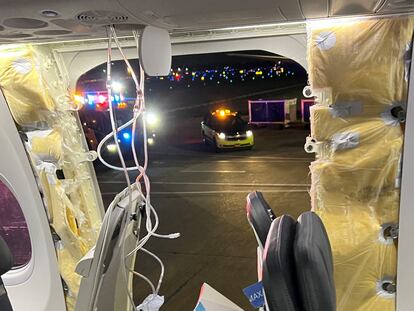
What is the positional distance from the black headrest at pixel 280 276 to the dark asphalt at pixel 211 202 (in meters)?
2.73

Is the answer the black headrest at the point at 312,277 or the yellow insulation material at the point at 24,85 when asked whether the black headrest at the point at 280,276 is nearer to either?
the black headrest at the point at 312,277

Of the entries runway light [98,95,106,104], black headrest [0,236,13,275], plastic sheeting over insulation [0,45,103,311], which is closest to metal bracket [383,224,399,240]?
black headrest [0,236,13,275]

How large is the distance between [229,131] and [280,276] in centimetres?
913

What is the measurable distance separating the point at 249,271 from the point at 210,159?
5.50 meters

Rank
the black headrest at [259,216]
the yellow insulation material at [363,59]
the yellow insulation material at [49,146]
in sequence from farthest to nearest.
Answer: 1. the yellow insulation material at [49,146]
2. the yellow insulation material at [363,59]
3. the black headrest at [259,216]

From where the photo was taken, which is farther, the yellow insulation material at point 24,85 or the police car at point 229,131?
the police car at point 229,131

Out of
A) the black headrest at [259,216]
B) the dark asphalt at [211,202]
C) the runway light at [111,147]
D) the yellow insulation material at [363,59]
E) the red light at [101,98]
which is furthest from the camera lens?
the runway light at [111,147]

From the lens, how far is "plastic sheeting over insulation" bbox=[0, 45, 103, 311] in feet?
8.20

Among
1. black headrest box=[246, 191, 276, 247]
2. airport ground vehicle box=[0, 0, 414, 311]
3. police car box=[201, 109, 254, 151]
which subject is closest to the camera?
airport ground vehicle box=[0, 0, 414, 311]

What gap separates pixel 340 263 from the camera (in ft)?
7.13

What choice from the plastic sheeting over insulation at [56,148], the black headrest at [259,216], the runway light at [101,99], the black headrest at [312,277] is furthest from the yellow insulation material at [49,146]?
the runway light at [101,99]

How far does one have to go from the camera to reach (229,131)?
10180 millimetres

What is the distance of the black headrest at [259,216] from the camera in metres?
1.64

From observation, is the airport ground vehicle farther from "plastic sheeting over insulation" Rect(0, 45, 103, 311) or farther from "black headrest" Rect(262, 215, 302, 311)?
"black headrest" Rect(262, 215, 302, 311)
